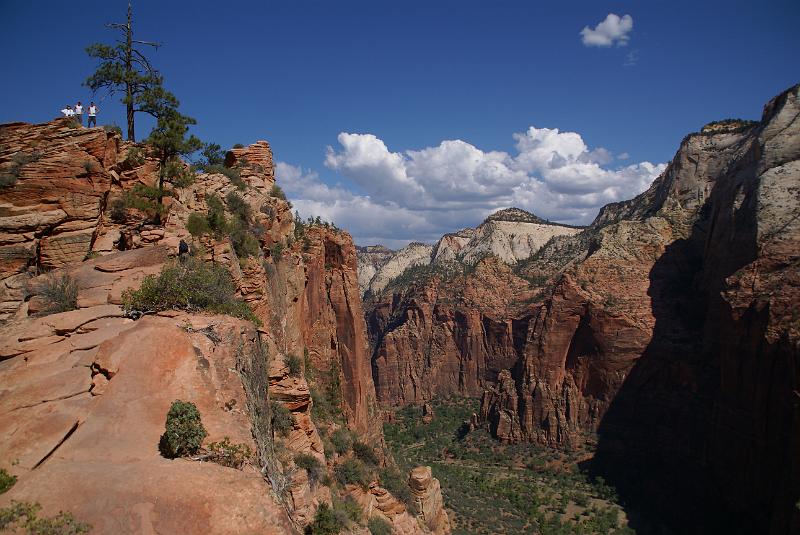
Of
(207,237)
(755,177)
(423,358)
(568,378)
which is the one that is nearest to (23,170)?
(207,237)

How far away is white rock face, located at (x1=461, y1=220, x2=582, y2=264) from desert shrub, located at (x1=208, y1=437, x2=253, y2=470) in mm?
120784

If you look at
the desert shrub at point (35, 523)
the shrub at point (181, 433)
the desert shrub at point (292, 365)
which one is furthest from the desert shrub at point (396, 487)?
the desert shrub at point (35, 523)

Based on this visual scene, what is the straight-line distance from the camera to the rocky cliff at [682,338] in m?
39.7

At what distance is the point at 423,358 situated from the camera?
327ft

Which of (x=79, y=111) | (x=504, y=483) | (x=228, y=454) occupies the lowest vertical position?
(x=504, y=483)

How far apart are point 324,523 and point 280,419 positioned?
316cm

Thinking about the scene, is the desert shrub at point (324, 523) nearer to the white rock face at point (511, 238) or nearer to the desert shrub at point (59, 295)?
the desert shrub at point (59, 295)

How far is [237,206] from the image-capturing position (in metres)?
20.8

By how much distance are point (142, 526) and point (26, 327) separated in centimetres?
739

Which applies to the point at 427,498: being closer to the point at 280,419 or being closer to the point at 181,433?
the point at 280,419

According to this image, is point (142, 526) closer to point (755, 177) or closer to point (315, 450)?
point (315, 450)

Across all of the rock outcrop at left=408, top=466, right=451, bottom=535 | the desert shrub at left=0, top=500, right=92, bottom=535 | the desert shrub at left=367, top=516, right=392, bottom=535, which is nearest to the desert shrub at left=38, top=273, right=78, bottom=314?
the desert shrub at left=0, top=500, right=92, bottom=535

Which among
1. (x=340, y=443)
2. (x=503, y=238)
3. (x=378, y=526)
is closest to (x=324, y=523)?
(x=378, y=526)

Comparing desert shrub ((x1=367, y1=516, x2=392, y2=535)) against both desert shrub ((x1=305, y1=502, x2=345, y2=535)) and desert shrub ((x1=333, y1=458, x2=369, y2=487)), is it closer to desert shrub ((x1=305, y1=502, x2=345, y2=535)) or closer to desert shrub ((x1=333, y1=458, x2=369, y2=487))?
desert shrub ((x1=333, y1=458, x2=369, y2=487))
